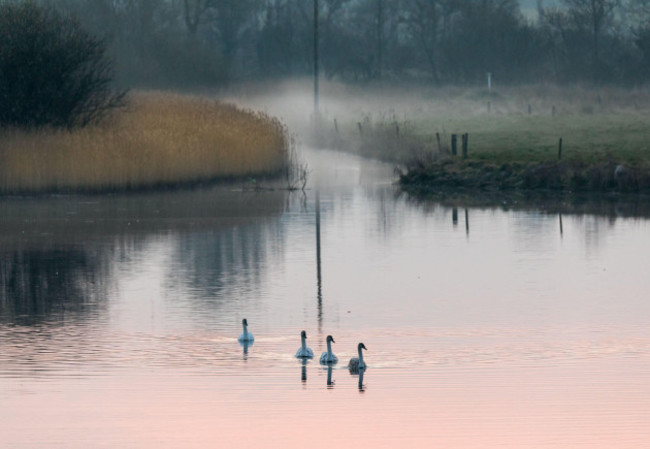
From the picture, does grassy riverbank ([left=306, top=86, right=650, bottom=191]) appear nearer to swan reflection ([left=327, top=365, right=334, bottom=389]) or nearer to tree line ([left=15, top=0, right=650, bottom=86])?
tree line ([left=15, top=0, right=650, bottom=86])

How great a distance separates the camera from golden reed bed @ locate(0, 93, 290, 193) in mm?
36406

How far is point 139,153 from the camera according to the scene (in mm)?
37656

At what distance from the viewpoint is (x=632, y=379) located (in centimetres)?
1397

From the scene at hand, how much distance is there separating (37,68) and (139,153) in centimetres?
384

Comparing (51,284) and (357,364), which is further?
(51,284)

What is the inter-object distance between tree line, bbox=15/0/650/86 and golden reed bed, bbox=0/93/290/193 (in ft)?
→ 135

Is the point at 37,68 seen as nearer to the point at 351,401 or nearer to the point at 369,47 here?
the point at 351,401

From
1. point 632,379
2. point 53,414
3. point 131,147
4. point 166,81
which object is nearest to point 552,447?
point 632,379

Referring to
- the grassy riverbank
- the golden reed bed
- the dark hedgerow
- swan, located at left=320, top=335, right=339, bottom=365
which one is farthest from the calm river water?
the dark hedgerow

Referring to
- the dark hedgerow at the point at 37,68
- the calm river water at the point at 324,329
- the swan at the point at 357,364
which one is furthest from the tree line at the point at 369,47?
the swan at the point at 357,364

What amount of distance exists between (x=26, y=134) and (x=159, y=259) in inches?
581

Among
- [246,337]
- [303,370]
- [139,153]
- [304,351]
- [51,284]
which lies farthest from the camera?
[139,153]

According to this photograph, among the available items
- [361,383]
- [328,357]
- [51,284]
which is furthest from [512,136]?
[361,383]

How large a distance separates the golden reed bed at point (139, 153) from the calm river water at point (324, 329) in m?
5.26
